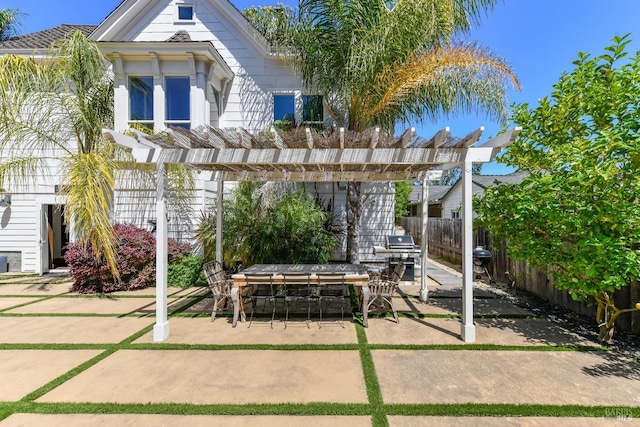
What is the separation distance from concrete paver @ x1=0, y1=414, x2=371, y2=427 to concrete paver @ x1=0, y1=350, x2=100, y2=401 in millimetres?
608

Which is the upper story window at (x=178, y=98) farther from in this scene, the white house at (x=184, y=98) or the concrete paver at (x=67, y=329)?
the concrete paver at (x=67, y=329)

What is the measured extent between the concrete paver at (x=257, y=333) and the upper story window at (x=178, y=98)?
243 inches

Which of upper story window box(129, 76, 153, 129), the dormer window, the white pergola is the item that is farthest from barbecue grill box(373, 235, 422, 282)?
the dormer window

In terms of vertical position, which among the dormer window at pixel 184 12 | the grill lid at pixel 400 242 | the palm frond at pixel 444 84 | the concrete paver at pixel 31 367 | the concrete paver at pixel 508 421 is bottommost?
the concrete paver at pixel 31 367

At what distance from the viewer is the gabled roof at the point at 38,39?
10069mm

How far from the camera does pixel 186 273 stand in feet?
27.5

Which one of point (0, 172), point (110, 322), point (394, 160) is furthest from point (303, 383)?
point (0, 172)

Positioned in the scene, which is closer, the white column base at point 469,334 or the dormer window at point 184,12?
the white column base at point 469,334

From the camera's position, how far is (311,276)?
5484mm

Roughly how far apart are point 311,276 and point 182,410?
112 inches

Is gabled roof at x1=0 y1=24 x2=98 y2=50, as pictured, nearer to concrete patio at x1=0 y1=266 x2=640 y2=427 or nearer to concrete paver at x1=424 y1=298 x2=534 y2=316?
concrete patio at x1=0 y1=266 x2=640 y2=427

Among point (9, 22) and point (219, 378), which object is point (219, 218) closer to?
point (219, 378)

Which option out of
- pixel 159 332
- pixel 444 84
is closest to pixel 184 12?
pixel 444 84

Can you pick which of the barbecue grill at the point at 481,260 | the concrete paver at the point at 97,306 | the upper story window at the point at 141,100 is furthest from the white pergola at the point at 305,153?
the upper story window at the point at 141,100
